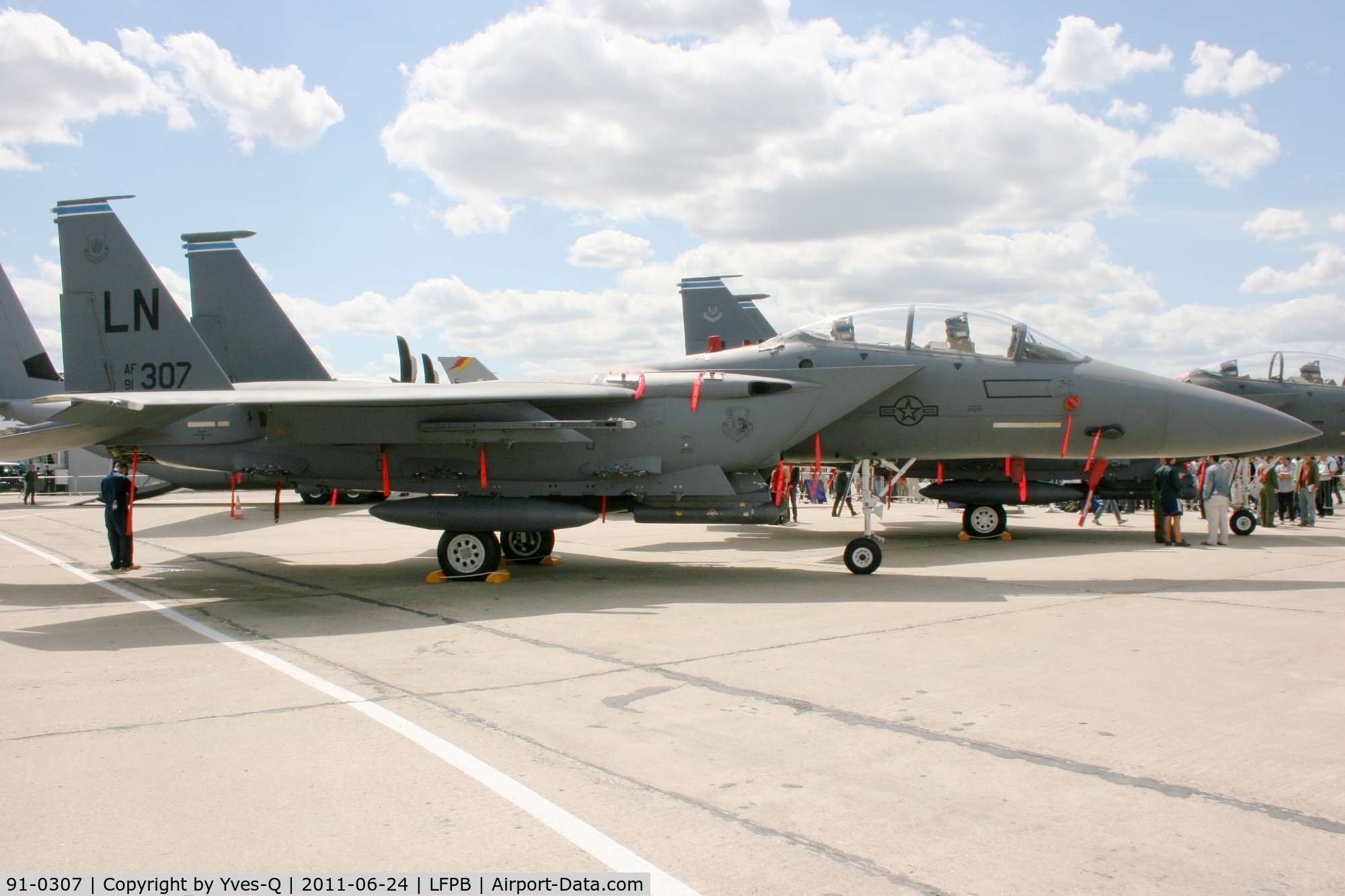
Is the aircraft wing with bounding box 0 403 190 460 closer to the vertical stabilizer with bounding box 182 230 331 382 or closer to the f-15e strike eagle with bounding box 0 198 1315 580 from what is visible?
the f-15e strike eagle with bounding box 0 198 1315 580

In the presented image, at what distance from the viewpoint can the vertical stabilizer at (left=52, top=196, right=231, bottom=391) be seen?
10.5 meters

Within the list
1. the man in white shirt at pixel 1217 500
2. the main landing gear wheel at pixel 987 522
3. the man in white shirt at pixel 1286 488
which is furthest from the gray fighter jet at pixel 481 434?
the man in white shirt at pixel 1286 488

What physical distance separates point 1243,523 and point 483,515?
13.8 metres

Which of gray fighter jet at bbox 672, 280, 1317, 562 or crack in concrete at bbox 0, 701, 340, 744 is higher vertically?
gray fighter jet at bbox 672, 280, 1317, 562

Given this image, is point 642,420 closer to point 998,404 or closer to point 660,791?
point 998,404

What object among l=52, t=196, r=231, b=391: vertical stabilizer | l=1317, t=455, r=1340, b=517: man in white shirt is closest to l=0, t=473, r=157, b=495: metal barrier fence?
l=52, t=196, r=231, b=391: vertical stabilizer

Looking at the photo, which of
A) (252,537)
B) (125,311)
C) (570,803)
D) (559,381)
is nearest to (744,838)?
(570,803)

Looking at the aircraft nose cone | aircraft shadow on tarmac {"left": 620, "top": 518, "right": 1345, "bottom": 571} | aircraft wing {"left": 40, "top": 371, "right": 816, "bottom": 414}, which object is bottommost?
aircraft shadow on tarmac {"left": 620, "top": 518, "right": 1345, "bottom": 571}

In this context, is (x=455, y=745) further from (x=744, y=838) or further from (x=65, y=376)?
(x=65, y=376)

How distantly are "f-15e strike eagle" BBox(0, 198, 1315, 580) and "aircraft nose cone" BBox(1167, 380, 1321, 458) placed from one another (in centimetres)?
2

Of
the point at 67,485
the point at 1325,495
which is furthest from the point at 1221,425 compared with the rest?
the point at 67,485

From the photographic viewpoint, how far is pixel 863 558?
1020cm

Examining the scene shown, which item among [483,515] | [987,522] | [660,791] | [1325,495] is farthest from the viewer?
[1325,495]

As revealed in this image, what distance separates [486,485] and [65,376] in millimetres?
5296
